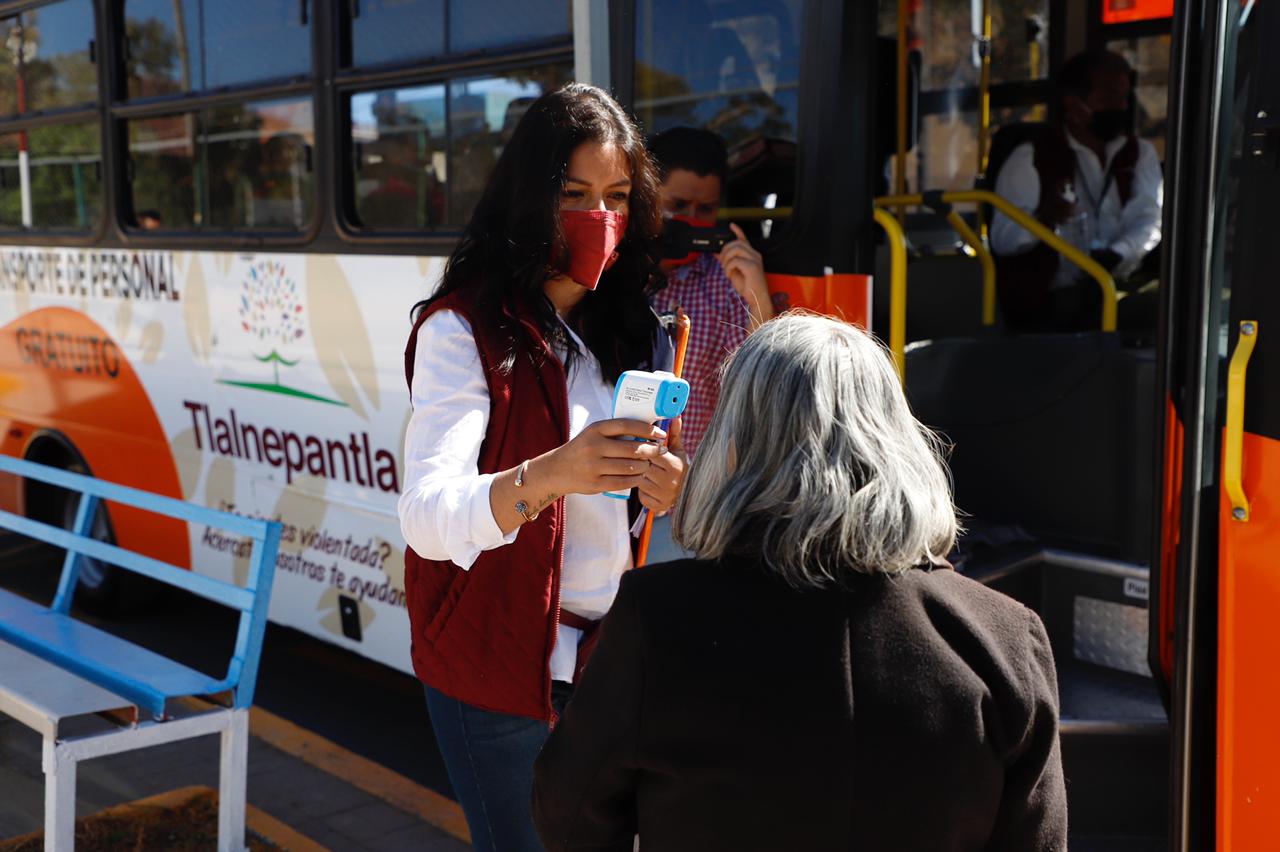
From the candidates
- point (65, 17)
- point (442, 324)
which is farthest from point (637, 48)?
point (65, 17)

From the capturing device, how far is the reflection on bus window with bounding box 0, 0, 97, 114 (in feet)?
18.7

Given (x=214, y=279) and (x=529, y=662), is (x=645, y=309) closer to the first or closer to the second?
(x=529, y=662)

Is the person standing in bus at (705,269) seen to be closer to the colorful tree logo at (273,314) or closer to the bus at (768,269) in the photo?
the bus at (768,269)

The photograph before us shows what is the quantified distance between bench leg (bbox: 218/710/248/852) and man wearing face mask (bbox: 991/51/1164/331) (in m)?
3.13

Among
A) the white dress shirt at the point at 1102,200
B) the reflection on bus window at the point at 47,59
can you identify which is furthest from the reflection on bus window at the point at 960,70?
the reflection on bus window at the point at 47,59

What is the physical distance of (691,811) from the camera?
143 cm

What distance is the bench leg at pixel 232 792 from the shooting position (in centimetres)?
349

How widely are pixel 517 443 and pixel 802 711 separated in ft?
2.65

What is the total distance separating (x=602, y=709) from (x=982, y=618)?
43 cm

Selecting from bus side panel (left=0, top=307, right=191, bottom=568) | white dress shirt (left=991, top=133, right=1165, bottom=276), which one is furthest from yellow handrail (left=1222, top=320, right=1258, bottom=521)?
bus side panel (left=0, top=307, right=191, bottom=568)

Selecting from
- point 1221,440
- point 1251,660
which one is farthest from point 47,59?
point 1251,660

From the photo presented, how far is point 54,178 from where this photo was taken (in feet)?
19.9

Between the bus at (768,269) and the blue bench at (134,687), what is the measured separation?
31.6 inches

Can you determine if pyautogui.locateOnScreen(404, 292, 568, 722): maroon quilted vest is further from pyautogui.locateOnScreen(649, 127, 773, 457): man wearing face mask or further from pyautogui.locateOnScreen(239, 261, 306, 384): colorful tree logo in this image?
pyautogui.locateOnScreen(239, 261, 306, 384): colorful tree logo
